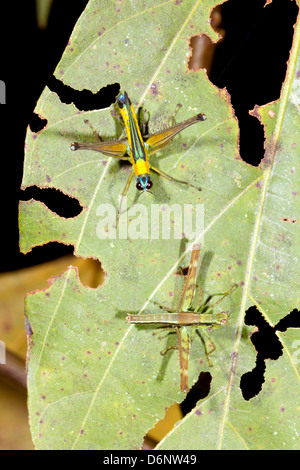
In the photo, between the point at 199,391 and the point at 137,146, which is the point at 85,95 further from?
the point at 199,391

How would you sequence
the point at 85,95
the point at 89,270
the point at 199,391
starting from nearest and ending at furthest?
the point at 85,95 < the point at 199,391 < the point at 89,270

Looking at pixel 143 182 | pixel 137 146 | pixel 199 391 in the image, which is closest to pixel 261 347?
pixel 199 391

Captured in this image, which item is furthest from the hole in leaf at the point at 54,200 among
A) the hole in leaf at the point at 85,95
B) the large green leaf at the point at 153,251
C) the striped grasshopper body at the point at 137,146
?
the hole in leaf at the point at 85,95

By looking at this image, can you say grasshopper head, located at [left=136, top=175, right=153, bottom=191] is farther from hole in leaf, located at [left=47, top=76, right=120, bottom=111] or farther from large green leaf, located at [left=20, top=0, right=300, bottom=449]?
hole in leaf, located at [left=47, top=76, right=120, bottom=111]

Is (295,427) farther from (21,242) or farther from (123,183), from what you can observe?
(21,242)

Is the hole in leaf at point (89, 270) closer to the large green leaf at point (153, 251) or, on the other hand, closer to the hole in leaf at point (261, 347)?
the large green leaf at point (153, 251)

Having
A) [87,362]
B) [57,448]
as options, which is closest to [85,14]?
[87,362]
